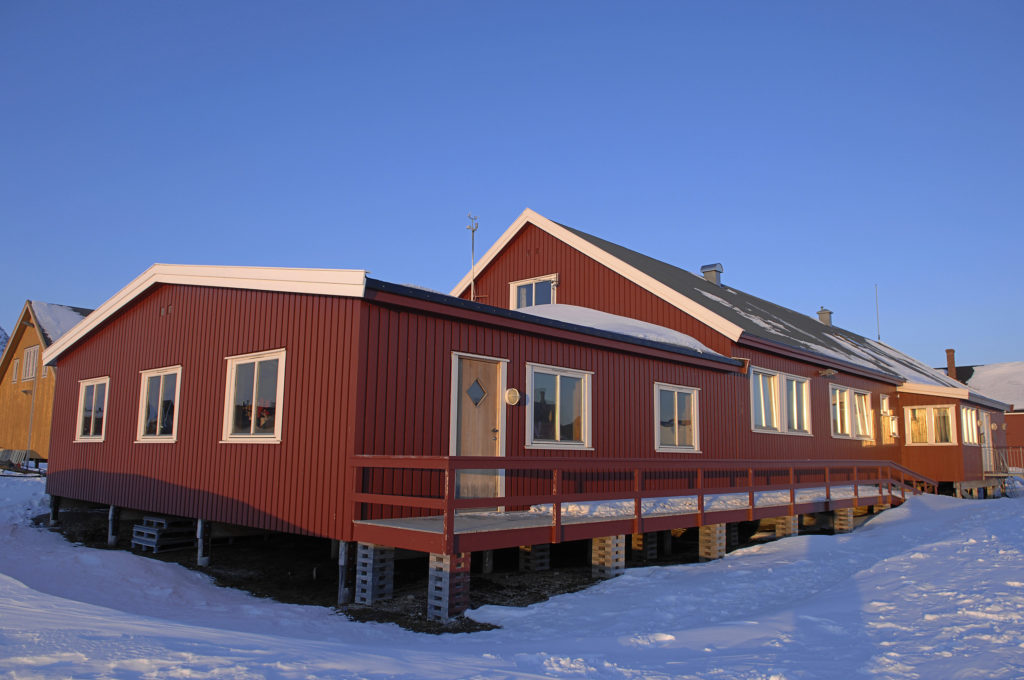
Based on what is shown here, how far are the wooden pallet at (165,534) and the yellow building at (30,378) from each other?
1748 cm

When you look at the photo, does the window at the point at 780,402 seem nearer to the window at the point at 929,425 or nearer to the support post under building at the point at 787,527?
the support post under building at the point at 787,527

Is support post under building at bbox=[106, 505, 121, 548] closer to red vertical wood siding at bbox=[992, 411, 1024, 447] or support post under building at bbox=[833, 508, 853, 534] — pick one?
support post under building at bbox=[833, 508, 853, 534]

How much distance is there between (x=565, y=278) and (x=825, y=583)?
11.0m

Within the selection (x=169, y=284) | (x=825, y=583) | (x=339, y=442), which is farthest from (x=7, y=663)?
(x=169, y=284)

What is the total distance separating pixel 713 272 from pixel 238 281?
17168 mm

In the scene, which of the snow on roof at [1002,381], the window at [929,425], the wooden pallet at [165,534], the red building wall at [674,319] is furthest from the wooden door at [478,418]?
the snow on roof at [1002,381]

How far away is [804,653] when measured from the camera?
6.08 metres

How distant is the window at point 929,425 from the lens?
2361 centimetres

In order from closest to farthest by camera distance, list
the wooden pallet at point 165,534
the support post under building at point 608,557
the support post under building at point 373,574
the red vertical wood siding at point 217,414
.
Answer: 1. the support post under building at point 373,574
2. the red vertical wood siding at point 217,414
3. the support post under building at point 608,557
4. the wooden pallet at point 165,534

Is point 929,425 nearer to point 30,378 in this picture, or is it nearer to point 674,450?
point 674,450

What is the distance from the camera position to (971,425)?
25.1 m

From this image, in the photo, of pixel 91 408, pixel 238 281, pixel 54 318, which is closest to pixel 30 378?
pixel 54 318

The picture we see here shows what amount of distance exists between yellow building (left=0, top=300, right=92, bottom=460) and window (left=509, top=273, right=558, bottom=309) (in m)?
18.1

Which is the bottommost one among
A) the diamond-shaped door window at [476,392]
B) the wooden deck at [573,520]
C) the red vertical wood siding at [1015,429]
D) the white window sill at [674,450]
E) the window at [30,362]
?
the wooden deck at [573,520]
